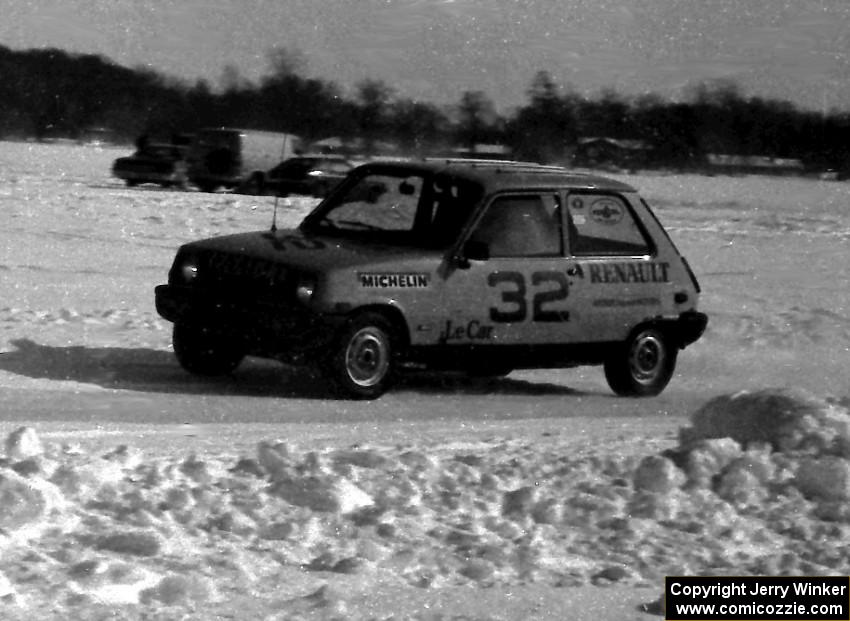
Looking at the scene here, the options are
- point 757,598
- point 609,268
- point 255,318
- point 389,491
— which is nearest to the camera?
point 757,598

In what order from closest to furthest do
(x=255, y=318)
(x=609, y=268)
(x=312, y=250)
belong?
1. (x=255, y=318)
2. (x=312, y=250)
3. (x=609, y=268)

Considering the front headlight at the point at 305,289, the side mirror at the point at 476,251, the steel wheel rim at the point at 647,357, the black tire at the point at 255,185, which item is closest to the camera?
the front headlight at the point at 305,289

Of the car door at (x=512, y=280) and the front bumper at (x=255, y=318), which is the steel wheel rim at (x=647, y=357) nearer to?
the car door at (x=512, y=280)

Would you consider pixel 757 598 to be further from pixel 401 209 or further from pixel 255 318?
pixel 401 209

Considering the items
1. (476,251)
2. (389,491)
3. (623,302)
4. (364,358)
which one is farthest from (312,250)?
(389,491)

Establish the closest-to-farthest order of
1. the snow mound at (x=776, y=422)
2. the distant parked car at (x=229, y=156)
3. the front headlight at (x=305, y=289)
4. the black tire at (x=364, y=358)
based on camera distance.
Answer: the snow mound at (x=776, y=422)
the front headlight at (x=305, y=289)
the black tire at (x=364, y=358)
the distant parked car at (x=229, y=156)

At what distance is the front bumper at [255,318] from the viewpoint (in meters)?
10.2

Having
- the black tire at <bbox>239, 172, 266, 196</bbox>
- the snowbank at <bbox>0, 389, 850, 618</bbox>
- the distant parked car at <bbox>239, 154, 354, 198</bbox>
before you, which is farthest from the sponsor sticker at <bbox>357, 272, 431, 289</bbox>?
the black tire at <bbox>239, 172, 266, 196</bbox>

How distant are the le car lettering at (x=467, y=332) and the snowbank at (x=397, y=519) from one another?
286 centimetres

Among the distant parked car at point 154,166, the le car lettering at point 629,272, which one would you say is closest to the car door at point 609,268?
the le car lettering at point 629,272

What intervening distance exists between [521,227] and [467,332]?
0.83 m

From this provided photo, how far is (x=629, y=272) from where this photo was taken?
11.5 metres

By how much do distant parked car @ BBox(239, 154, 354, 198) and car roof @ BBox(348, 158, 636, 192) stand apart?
27.4 meters

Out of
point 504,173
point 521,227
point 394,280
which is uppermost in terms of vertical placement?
point 504,173
